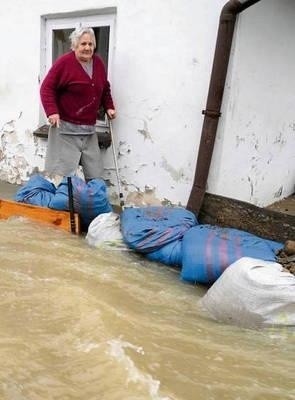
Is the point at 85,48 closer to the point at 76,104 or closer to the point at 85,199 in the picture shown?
the point at 76,104

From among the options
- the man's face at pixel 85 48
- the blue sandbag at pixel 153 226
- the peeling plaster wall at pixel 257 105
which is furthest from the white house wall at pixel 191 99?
A: the blue sandbag at pixel 153 226

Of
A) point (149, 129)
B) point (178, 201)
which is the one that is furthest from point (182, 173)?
point (149, 129)

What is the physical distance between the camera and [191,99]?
452 centimetres

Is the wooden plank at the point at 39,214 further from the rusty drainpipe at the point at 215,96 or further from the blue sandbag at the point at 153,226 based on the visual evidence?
the rusty drainpipe at the point at 215,96

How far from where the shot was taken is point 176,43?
4.54 metres

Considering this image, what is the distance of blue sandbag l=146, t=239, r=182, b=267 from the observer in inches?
148

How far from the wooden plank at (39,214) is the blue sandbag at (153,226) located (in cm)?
60

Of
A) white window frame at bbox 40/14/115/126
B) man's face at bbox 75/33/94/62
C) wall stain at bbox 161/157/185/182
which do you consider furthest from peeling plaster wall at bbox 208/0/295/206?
white window frame at bbox 40/14/115/126

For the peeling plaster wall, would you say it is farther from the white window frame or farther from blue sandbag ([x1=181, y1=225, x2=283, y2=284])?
the white window frame

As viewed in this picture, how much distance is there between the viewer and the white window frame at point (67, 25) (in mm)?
5188

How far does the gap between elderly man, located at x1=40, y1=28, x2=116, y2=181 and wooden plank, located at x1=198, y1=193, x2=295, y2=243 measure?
1361 millimetres

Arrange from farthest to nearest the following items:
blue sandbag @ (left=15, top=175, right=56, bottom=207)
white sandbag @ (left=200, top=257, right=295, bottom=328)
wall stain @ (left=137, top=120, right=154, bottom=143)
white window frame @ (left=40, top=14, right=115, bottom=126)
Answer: white window frame @ (left=40, top=14, right=115, bottom=126) < wall stain @ (left=137, top=120, right=154, bottom=143) < blue sandbag @ (left=15, top=175, right=56, bottom=207) < white sandbag @ (left=200, top=257, right=295, bottom=328)

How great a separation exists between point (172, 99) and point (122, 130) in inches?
28.8

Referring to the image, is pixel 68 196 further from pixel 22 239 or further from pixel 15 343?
pixel 15 343
